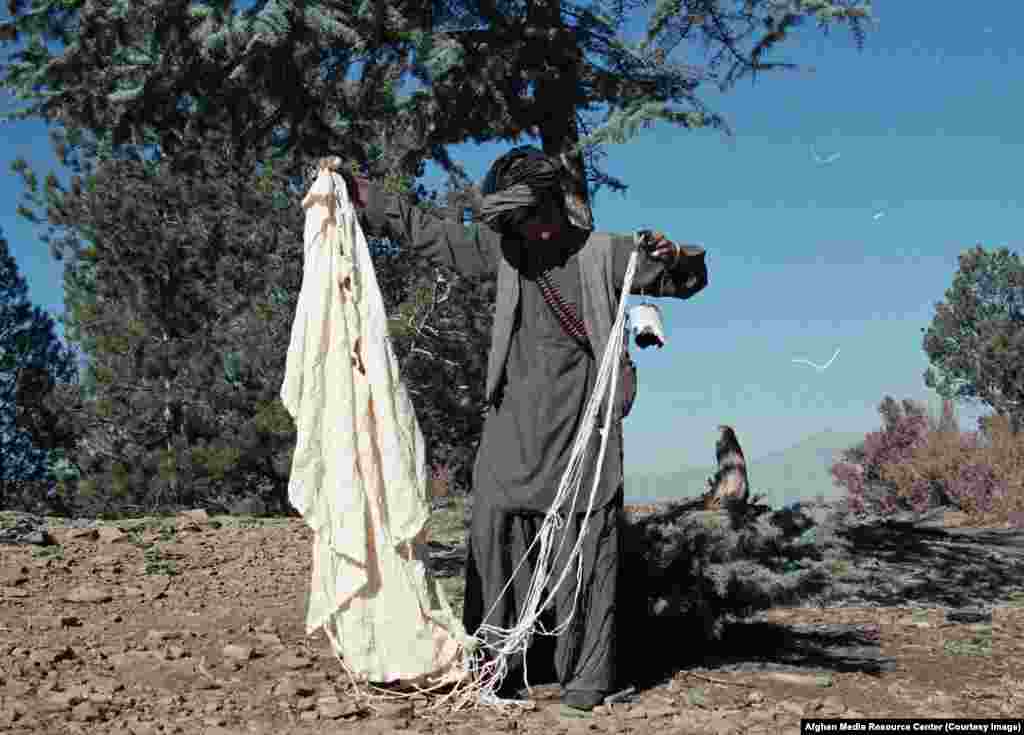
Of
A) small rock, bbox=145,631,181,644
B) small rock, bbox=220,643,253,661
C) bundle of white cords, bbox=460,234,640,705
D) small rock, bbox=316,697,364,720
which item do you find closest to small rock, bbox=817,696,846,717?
bundle of white cords, bbox=460,234,640,705

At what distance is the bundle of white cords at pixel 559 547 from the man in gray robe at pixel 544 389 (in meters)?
0.04

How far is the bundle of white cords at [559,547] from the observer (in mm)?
4195

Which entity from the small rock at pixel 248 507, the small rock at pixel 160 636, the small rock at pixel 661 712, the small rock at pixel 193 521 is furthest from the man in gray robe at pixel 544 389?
the small rock at pixel 248 507

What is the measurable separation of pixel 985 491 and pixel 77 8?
12552 millimetres

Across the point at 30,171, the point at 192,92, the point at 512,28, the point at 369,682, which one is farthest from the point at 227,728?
the point at 30,171

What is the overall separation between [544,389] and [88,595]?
3574mm

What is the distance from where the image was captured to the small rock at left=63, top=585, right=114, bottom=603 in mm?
6316

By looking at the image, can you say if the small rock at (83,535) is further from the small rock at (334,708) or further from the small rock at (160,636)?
the small rock at (334,708)

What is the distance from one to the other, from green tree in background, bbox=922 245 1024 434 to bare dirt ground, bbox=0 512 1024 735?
1427cm

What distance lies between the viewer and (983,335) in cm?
2045

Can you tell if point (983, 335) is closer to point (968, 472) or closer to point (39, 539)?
point (968, 472)

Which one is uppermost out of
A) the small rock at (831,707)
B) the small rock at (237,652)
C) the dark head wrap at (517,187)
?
the dark head wrap at (517,187)

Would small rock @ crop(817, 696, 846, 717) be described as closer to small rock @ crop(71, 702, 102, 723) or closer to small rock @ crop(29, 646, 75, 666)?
small rock @ crop(71, 702, 102, 723)

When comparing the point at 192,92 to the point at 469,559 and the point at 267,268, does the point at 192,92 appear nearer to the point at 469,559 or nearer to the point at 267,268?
the point at 469,559
